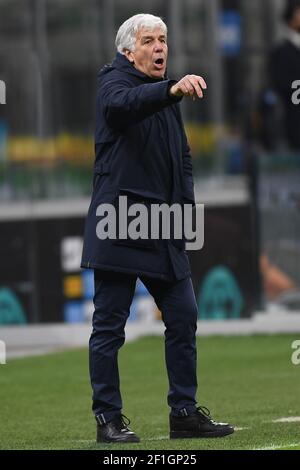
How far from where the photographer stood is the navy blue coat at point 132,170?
294 inches

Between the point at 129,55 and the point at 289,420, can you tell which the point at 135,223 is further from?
the point at 289,420

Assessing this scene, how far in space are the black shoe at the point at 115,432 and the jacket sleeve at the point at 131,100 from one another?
1.33 m

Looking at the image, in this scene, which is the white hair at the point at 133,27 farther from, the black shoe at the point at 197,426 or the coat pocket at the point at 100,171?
the black shoe at the point at 197,426

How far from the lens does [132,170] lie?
750cm

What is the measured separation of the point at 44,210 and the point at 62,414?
5.16m

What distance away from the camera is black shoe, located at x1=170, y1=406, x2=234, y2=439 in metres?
7.64

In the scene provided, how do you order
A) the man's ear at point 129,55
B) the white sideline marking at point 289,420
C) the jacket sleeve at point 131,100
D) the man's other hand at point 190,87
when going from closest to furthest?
1. the man's other hand at point 190,87
2. the jacket sleeve at point 131,100
3. the man's ear at point 129,55
4. the white sideline marking at point 289,420

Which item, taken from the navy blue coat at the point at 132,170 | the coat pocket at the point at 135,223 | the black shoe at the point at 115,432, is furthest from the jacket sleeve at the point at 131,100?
the black shoe at the point at 115,432

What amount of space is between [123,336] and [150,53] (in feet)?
4.26

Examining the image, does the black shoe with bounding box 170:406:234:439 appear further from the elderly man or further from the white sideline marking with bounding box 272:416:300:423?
the white sideline marking with bounding box 272:416:300:423

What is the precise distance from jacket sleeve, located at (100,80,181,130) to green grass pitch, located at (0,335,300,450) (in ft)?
4.74

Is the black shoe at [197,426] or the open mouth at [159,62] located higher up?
the open mouth at [159,62]

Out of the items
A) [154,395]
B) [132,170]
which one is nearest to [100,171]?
[132,170]

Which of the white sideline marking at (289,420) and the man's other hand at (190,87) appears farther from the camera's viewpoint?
the white sideline marking at (289,420)
